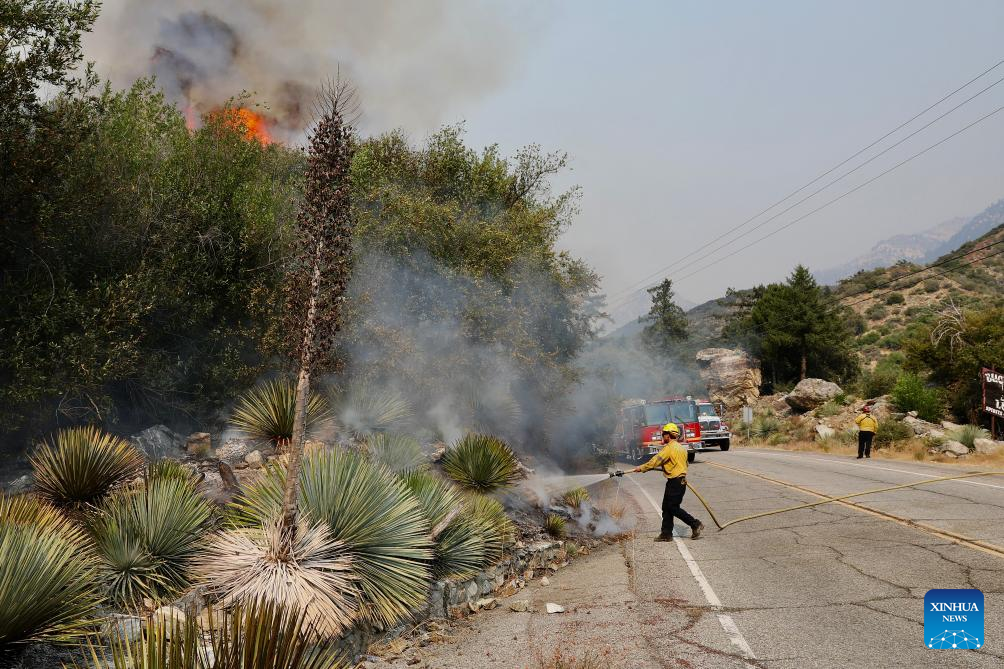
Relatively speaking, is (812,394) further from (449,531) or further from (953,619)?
(953,619)

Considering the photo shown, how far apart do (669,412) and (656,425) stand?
1022 mm

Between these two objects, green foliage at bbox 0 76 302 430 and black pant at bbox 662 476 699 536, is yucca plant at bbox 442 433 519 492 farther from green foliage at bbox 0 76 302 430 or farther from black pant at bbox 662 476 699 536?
green foliage at bbox 0 76 302 430

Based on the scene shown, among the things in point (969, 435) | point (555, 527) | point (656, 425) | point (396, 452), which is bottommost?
point (555, 527)

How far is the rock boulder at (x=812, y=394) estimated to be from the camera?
38.9 m

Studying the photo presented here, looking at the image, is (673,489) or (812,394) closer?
(673,489)

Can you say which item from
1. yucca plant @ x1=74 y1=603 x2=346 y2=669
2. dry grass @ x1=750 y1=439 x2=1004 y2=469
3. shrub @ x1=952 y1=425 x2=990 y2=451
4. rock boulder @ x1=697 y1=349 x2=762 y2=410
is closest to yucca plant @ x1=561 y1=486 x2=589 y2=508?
yucca plant @ x1=74 y1=603 x2=346 y2=669

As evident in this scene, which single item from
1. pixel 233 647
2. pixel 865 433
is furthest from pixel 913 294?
pixel 233 647

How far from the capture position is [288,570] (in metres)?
6.09

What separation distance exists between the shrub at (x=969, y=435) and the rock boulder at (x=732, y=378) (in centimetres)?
2506

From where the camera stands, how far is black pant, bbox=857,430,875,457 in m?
21.7

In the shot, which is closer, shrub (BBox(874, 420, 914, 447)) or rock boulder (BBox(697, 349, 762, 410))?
shrub (BBox(874, 420, 914, 447))

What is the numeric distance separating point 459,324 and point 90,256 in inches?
347

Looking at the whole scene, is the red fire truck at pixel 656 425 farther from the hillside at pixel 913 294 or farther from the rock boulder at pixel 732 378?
the hillside at pixel 913 294

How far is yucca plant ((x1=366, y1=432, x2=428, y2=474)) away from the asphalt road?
4.02 meters
